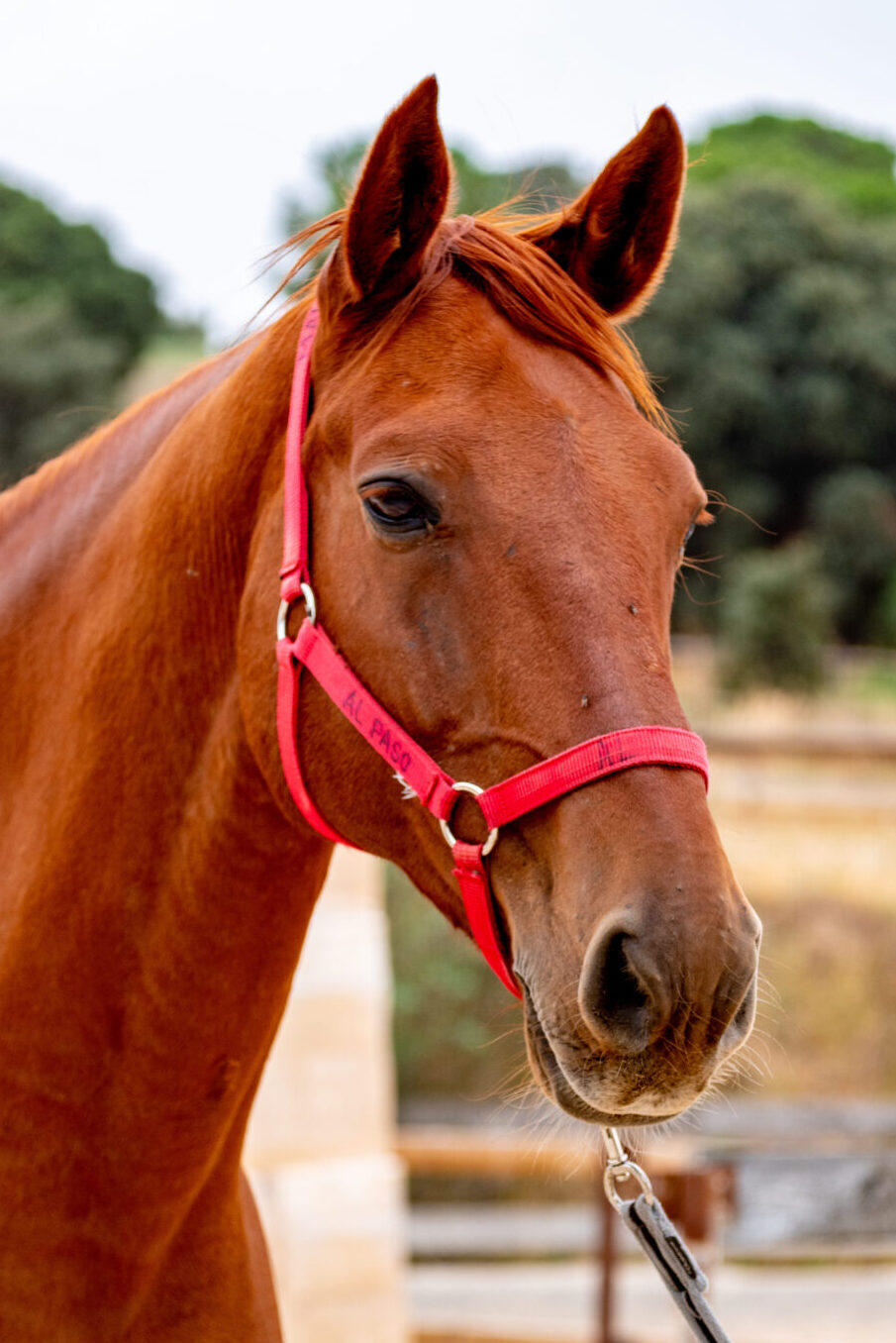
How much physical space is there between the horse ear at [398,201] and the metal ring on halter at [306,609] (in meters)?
0.46

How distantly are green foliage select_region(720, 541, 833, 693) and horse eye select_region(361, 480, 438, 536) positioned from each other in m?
17.4

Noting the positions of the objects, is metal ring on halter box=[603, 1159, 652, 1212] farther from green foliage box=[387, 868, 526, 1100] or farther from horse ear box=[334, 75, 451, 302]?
green foliage box=[387, 868, 526, 1100]

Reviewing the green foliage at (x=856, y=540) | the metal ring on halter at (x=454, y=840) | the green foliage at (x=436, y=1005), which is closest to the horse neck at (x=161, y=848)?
the metal ring on halter at (x=454, y=840)

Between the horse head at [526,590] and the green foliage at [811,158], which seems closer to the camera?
the horse head at [526,590]

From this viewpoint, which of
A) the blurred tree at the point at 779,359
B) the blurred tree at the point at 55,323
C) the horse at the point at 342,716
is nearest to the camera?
the horse at the point at 342,716

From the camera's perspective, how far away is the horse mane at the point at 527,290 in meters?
1.75

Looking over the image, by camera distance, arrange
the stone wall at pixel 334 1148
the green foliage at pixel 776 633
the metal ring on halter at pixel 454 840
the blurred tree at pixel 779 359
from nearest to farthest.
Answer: the metal ring on halter at pixel 454 840
the stone wall at pixel 334 1148
the green foliage at pixel 776 633
the blurred tree at pixel 779 359

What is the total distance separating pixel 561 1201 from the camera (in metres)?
11.1

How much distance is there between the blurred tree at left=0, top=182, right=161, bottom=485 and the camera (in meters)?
19.4

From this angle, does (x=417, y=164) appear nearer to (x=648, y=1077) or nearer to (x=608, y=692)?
(x=608, y=692)

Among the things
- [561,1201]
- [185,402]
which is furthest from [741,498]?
[185,402]

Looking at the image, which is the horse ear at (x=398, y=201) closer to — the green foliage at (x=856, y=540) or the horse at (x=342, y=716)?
the horse at (x=342, y=716)

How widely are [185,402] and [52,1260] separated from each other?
1.45 metres

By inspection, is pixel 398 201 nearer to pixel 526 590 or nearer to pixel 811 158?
pixel 526 590
